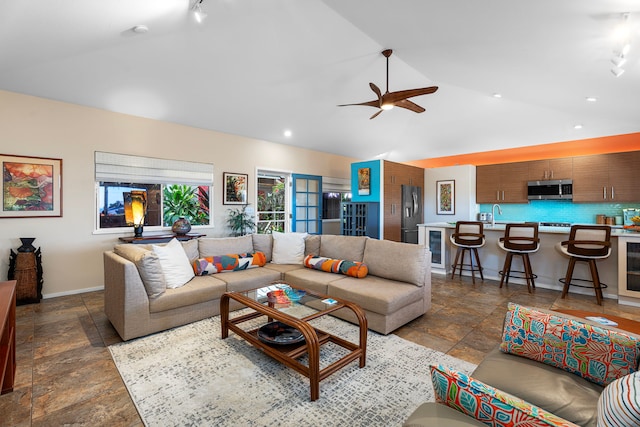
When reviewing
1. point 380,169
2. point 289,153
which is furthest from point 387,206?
point 289,153

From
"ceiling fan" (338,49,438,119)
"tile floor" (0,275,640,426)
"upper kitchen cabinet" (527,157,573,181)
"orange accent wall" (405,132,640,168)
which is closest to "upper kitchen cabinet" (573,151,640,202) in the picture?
"upper kitchen cabinet" (527,157,573,181)

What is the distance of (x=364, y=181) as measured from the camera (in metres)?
6.61

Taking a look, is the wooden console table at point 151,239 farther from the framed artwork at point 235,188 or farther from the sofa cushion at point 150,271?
the sofa cushion at point 150,271

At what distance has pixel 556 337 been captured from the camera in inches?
56.8

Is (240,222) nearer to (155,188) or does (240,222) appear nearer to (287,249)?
(155,188)

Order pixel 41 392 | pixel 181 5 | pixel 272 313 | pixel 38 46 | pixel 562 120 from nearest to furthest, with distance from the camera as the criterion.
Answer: pixel 41 392
pixel 272 313
pixel 181 5
pixel 38 46
pixel 562 120

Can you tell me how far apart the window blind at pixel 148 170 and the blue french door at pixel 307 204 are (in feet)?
6.68

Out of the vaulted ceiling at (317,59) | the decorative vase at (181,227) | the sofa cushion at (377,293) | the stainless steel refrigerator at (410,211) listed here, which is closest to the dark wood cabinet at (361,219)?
the stainless steel refrigerator at (410,211)

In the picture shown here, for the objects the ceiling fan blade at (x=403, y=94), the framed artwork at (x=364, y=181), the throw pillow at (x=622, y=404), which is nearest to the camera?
the throw pillow at (x=622, y=404)

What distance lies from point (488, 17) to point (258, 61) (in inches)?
100

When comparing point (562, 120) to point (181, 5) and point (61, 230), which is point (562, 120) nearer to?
point (181, 5)

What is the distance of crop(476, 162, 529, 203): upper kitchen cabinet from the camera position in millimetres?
6305

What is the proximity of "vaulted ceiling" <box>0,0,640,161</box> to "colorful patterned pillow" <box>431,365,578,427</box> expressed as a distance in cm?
265

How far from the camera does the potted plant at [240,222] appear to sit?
5.44m
